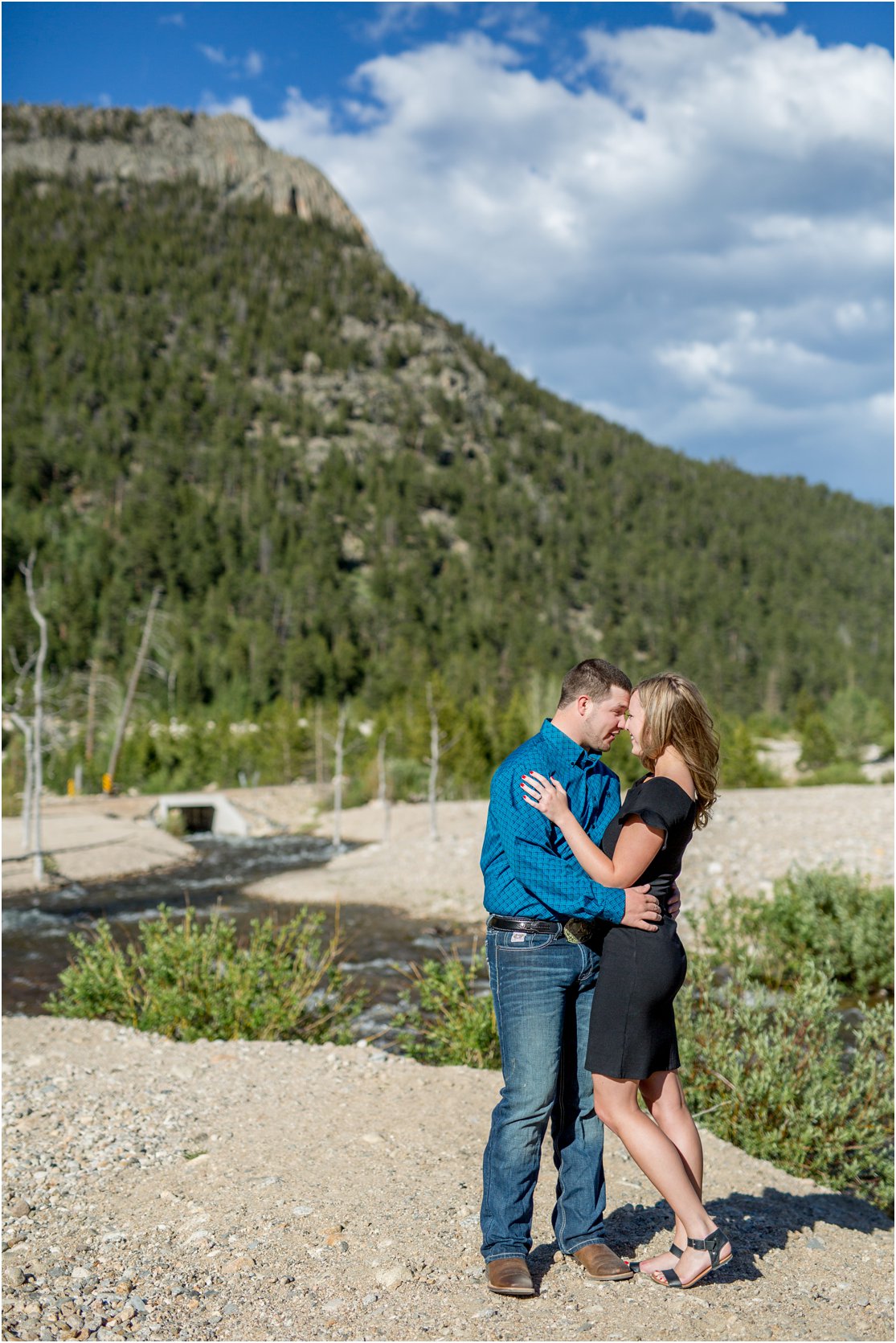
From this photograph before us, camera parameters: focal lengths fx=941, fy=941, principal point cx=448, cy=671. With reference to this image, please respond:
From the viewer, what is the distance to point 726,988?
6.61 metres

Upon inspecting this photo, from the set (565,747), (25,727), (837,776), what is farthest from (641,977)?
(837,776)

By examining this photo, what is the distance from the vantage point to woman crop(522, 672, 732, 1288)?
119 inches

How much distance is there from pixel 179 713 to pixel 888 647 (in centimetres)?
6932

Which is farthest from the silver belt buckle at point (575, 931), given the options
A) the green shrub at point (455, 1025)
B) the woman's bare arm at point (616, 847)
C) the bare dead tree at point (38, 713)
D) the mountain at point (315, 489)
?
the mountain at point (315, 489)

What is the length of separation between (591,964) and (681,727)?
2.81 ft

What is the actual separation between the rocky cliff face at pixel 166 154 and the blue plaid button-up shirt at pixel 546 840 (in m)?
184

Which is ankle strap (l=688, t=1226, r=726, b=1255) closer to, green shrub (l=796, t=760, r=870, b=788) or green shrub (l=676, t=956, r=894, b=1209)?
green shrub (l=676, t=956, r=894, b=1209)

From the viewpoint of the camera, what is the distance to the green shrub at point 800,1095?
5.49 metres

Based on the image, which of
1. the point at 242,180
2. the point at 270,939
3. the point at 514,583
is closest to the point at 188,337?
the point at 242,180

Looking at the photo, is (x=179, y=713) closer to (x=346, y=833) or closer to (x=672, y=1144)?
(x=346, y=833)

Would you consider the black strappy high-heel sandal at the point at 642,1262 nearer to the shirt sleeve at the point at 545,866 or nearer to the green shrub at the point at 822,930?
the shirt sleeve at the point at 545,866

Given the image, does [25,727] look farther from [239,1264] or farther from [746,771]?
[746,771]

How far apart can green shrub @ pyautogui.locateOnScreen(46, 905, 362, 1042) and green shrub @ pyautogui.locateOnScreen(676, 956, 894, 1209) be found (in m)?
2.87

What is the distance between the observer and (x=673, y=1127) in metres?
3.28
